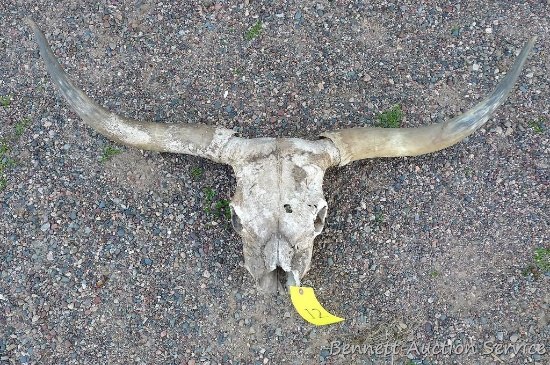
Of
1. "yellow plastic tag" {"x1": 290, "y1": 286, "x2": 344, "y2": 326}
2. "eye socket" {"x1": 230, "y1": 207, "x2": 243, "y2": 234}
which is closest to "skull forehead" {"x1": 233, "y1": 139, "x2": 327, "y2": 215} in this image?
"eye socket" {"x1": 230, "y1": 207, "x2": 243, "y2": 234}

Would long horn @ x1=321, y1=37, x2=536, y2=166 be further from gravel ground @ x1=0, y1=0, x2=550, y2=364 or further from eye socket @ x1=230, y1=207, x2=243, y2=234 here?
eye socket @ x1=230, y1=207, x2=243, y2=234

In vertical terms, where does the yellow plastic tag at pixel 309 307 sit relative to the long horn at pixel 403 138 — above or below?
below

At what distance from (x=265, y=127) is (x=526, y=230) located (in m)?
3.63

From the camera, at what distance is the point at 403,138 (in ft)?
19.9

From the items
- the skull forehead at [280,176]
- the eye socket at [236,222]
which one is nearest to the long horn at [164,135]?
the skull forehead at [280,176]

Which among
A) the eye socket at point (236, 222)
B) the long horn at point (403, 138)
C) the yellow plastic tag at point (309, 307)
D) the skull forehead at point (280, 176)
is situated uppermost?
the long horn at point (403, 138)

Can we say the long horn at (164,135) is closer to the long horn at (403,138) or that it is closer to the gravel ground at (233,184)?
the gravel ground at (233,184)

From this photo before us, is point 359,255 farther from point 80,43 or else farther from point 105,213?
point 80,43

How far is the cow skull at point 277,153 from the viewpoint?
Result: 568 cm

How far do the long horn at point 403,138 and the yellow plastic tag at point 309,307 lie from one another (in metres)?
1.56

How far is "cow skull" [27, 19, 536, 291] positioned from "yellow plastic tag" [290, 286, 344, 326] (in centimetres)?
19

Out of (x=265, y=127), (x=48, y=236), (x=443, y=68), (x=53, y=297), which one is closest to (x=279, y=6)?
(x=265, y=127)

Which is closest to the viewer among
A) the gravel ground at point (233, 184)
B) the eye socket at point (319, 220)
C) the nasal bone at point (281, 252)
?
the nasal bone at point (281, 252)

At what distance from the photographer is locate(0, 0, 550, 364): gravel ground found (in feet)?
22.9
